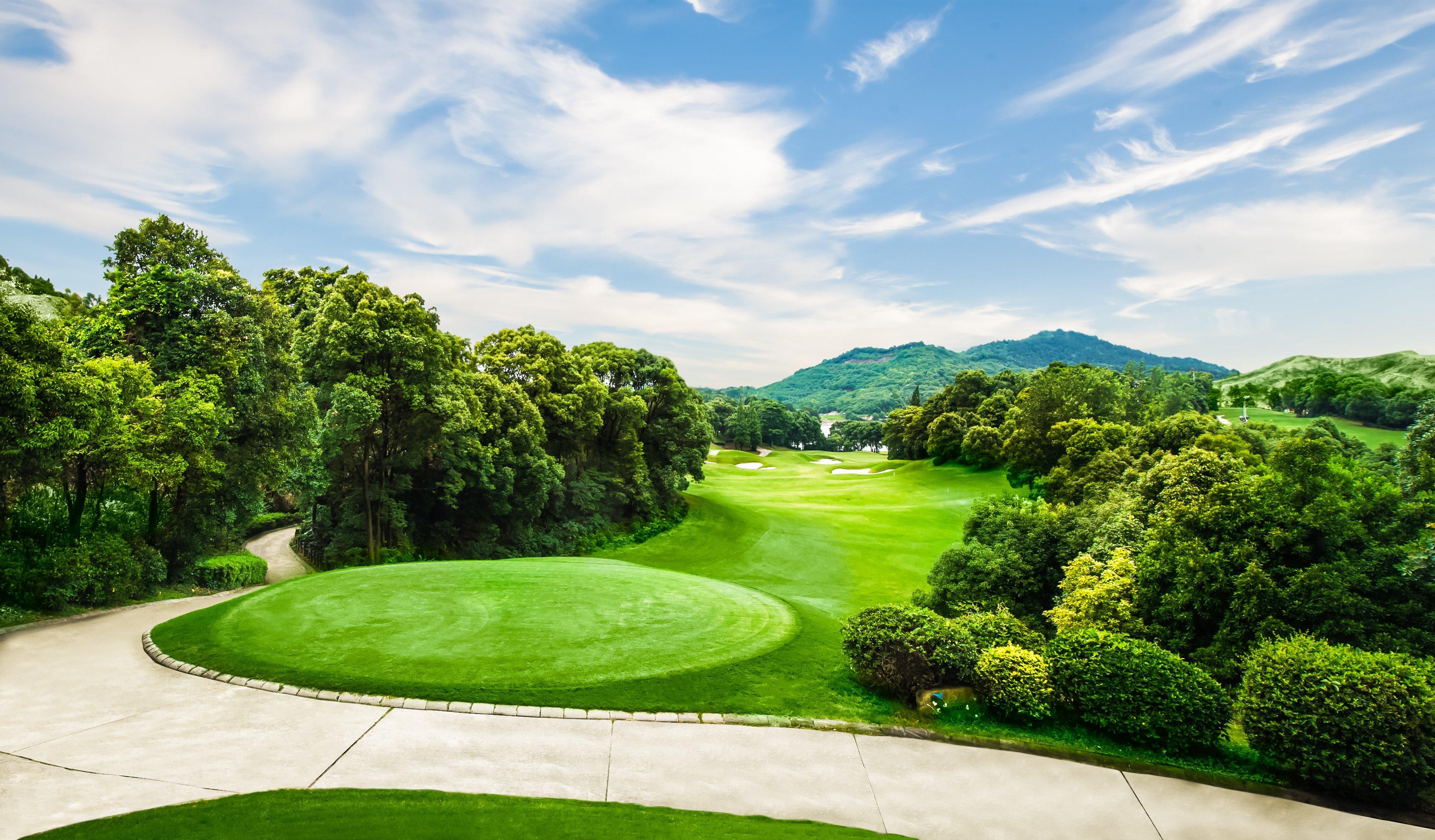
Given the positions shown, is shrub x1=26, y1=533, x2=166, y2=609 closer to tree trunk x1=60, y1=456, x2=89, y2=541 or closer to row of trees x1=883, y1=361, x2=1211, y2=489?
tree trunk x1=60, y1=456, x2=89, y2=541

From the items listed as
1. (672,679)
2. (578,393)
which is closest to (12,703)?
(672,679)

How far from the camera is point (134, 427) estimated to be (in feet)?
50.9

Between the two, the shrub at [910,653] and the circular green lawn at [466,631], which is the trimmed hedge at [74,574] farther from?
the shrub at [910,653]

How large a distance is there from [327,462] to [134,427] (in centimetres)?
1092

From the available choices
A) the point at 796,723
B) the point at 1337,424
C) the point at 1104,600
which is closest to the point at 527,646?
the point at 796,723

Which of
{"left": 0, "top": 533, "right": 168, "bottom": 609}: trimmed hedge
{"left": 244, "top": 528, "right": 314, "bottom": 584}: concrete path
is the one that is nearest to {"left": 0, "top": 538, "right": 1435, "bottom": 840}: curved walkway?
{"left": 0, "top": 533, "right": 168, "bottom": 609}: trimmed hedge

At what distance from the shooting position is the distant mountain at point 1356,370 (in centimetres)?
10262

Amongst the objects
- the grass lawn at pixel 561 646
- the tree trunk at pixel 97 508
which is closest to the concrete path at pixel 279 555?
the tree trunk at pixel 97 508

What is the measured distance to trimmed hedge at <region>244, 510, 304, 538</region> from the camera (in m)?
33.0

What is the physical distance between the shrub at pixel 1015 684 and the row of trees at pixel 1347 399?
81.0 meters

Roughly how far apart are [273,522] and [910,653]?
36366 millimetres

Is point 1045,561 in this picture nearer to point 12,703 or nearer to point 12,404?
point 12,703

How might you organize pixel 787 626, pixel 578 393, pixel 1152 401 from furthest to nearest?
pixel 1152 401 < pixel 578 393 < pixel 787 626

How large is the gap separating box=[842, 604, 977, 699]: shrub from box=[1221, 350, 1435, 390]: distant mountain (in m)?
102
